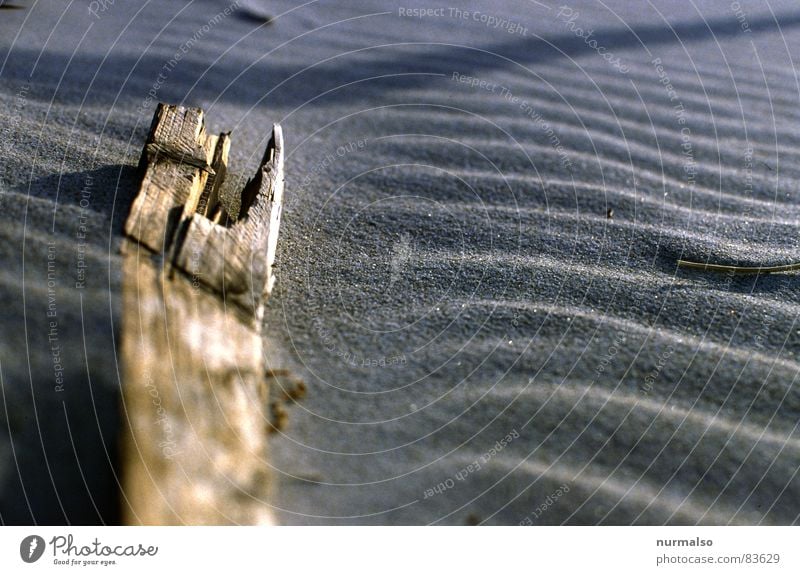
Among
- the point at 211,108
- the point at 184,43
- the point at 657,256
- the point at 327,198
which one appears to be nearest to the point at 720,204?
the point at 657,256
